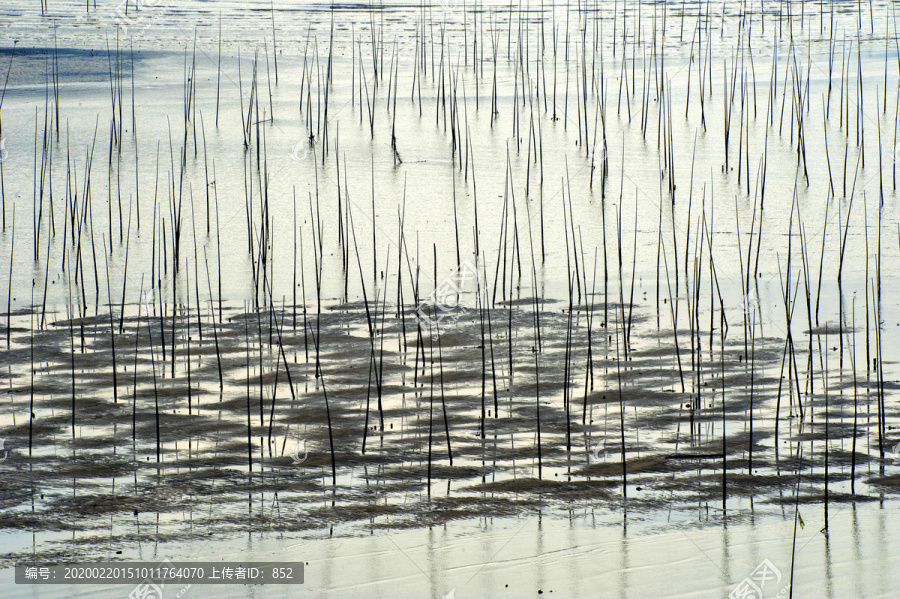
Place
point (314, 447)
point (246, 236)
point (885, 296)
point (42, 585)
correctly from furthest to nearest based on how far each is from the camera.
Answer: point (246, 236)
point (885, 296)
point (314, 447)
point (42, 585)

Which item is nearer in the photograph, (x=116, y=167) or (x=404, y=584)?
(x=404, y=584)

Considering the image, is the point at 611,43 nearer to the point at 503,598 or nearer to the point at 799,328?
the point at 799,328

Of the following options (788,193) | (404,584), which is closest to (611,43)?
(788,193)

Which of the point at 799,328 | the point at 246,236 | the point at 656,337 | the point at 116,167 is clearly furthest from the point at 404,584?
the point at 116,167

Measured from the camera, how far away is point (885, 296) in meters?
4.65

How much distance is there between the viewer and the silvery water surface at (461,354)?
2.72 meters

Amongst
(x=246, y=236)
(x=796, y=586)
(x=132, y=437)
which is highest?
(x=246, y=236)

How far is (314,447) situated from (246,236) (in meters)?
2.52

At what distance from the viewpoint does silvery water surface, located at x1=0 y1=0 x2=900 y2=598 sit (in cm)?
272

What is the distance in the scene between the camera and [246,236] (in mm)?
5586

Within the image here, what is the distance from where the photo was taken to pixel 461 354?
4.04 m

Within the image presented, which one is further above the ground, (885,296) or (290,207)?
(290,207)

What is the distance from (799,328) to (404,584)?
231 centimetres

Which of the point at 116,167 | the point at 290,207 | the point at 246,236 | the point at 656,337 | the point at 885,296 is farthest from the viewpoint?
the point at 116,167
